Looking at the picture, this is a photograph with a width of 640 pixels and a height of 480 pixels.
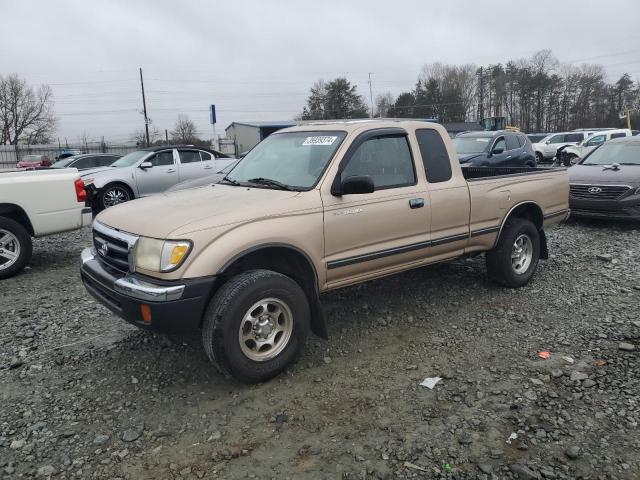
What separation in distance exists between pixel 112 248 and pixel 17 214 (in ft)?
12.4

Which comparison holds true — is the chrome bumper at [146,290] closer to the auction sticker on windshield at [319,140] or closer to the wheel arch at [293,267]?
the wheel arch at [293,267]

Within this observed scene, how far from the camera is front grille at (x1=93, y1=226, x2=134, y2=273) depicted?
3641 millimetres

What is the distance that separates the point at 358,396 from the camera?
3527 millimetres

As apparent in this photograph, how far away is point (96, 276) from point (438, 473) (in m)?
2.77

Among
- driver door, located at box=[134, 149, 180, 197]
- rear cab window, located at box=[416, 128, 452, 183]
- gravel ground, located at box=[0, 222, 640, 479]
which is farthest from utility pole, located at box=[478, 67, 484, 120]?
rear cab window, located at box=[416, 128, 452, 183]

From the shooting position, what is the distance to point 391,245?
4383 mm

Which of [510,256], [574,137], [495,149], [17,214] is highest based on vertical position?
[574,137]

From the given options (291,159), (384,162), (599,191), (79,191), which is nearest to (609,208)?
(599,191)

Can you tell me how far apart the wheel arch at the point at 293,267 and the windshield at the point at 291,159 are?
1.87 ft

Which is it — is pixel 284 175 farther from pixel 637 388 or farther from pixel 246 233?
pixel 637 388

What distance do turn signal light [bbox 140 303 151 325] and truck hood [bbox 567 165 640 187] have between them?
8.46m

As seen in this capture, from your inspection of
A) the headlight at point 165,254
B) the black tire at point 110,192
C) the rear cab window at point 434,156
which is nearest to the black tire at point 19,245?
the headlight at point 165,254

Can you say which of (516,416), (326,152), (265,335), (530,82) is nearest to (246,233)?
(265,335)

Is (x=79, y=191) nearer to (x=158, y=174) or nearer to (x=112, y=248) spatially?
(x=112, y=248)
